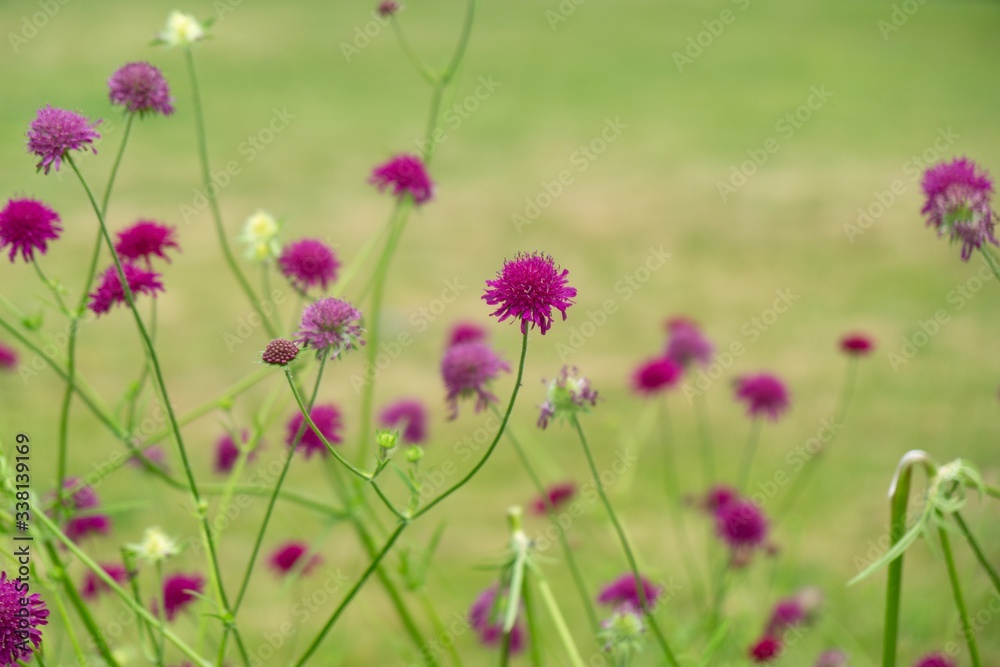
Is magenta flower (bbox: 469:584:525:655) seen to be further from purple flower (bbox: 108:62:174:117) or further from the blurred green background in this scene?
purple flower (bbox: 108:62:174:117)

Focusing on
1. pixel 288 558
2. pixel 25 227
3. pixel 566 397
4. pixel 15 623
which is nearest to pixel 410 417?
pixel 288 558

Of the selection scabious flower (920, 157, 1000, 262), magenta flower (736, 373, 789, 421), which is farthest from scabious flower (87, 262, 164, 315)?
magenta flower (736, 373, 789, 421)

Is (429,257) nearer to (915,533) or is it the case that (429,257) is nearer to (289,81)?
(289,81)

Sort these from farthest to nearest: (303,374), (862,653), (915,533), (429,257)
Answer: (429,257)
(862,653)
(303,374)
(915,533)

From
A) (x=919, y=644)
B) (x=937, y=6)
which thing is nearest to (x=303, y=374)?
(x=919, y=644)

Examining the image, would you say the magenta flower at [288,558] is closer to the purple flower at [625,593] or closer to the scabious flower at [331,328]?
the purple flower at [625,593]

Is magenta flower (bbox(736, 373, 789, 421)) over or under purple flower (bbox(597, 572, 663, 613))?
over
